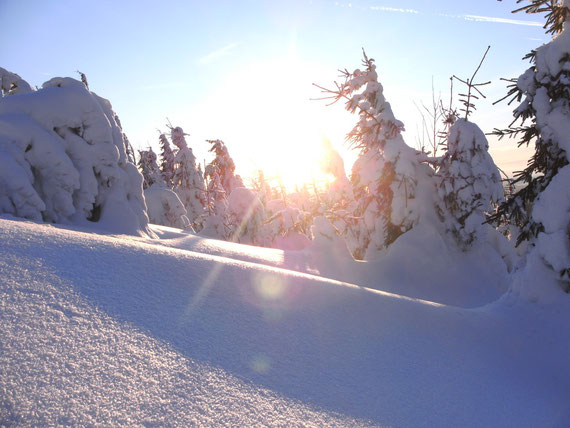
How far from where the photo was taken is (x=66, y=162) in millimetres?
5961

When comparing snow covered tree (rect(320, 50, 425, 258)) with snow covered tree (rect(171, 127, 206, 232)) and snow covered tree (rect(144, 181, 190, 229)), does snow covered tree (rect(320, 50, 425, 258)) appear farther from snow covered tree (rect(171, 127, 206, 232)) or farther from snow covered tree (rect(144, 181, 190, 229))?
snow covered tree (rect(171, 127, 206, 232))

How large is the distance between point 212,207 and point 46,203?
49.2 feet

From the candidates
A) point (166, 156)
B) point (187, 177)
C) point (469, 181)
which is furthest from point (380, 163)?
point (166, 156)

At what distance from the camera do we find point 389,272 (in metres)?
8.55

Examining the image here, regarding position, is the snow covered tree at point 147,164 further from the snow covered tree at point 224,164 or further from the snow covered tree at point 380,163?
the snow covered tree at point 380,163

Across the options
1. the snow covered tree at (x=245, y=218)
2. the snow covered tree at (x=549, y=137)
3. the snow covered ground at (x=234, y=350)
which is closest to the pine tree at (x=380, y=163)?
the snow covered tree at (x=549, y=137)

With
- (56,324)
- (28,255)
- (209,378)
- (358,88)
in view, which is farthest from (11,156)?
(358,88)

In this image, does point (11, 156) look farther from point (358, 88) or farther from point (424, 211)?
point (424, 211)

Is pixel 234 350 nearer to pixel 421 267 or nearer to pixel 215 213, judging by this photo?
pixel 421 267

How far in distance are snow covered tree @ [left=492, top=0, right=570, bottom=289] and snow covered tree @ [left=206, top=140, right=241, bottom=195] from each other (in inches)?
788

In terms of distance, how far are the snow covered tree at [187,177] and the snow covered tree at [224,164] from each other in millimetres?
2186

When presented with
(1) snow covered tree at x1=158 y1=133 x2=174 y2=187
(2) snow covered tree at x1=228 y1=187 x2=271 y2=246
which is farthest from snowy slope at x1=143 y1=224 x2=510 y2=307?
(1) snow covered tree at x1=158 y1=133 x2=174 y2=187

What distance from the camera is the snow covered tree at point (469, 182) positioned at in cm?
925

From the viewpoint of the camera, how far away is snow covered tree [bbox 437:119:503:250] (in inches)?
364
